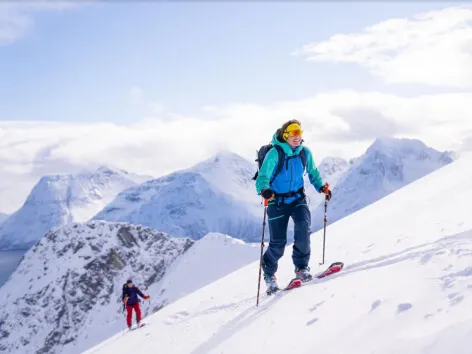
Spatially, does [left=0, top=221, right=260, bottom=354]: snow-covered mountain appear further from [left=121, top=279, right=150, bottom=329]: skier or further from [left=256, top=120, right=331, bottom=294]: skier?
[left=256, top=120, right=331, bottom=294]: skier

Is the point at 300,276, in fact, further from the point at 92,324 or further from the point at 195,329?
the point at 92,324

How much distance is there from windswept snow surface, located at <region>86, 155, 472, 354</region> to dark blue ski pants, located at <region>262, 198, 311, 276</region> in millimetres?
835

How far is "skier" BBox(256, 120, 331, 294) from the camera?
777 centimetres

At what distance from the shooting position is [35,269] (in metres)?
139

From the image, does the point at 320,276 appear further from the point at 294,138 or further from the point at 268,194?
the point at 294,138

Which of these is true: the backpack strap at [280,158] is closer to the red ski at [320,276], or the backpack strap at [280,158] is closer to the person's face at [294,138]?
the person's face at [294,138]

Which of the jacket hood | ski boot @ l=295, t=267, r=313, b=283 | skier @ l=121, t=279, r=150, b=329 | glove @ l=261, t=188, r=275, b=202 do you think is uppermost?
the jacket hood

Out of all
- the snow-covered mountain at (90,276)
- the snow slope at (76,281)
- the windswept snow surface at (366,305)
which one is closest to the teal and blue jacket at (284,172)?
the windswept snow surface at (366,305)

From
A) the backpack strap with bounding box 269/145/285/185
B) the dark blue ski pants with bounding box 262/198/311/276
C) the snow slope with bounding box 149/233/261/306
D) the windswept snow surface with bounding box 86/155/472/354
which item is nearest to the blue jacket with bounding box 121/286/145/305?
the windswept snow surface with bounding box 86/155/472/354

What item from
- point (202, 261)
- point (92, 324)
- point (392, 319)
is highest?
point (392, 319)

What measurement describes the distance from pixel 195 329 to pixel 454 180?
32.4 ft

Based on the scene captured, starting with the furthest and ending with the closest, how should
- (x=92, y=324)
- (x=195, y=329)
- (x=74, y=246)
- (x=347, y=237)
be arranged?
(x=74, y=246) → (x=92, y=324) → (x=347, y=237) → (x=195, y=329)

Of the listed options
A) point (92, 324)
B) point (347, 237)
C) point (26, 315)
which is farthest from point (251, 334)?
point (26, 315)

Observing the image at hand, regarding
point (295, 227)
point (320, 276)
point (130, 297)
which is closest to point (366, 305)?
point (320, 276)
